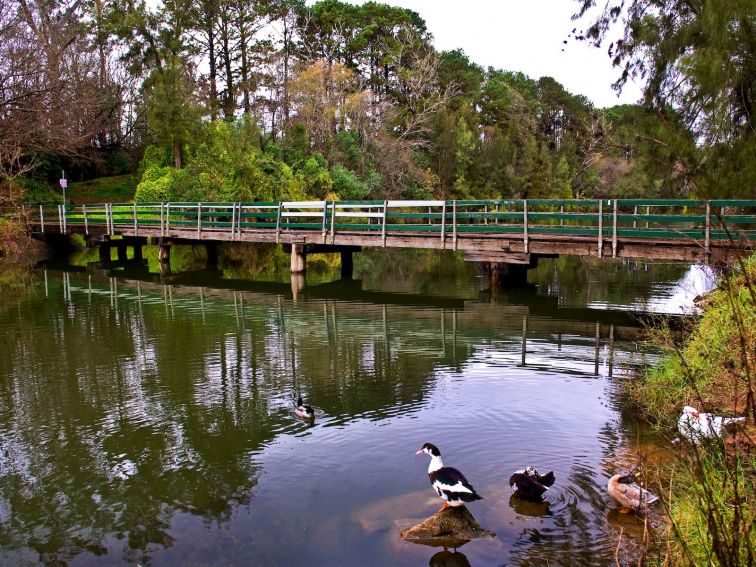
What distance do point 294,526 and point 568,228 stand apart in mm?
Answer: 12809

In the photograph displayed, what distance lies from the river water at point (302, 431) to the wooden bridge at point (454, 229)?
6.28 ft

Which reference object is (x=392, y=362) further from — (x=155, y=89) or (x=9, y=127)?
(x=155, y=89)

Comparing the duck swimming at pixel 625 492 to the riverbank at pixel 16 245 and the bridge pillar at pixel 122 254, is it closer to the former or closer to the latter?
the riverbank at pixel 16 245

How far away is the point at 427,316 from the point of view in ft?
51.9

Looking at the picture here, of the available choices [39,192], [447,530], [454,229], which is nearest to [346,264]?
[454,229]

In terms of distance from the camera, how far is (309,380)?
32.8 ft

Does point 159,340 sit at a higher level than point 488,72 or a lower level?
lower

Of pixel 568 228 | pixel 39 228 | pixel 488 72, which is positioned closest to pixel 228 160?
pixel 39 228

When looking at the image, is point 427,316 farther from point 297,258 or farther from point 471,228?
point 297,258

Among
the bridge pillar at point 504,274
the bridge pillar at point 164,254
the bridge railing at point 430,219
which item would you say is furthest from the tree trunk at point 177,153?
the bridge pillar at point 504,274

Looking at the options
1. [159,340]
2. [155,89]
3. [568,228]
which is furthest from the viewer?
[155,89]

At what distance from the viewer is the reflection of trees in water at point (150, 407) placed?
234 inches

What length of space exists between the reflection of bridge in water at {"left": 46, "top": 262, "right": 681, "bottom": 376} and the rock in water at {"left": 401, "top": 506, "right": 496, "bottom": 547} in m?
5.58

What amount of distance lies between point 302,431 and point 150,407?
89.7 inches
